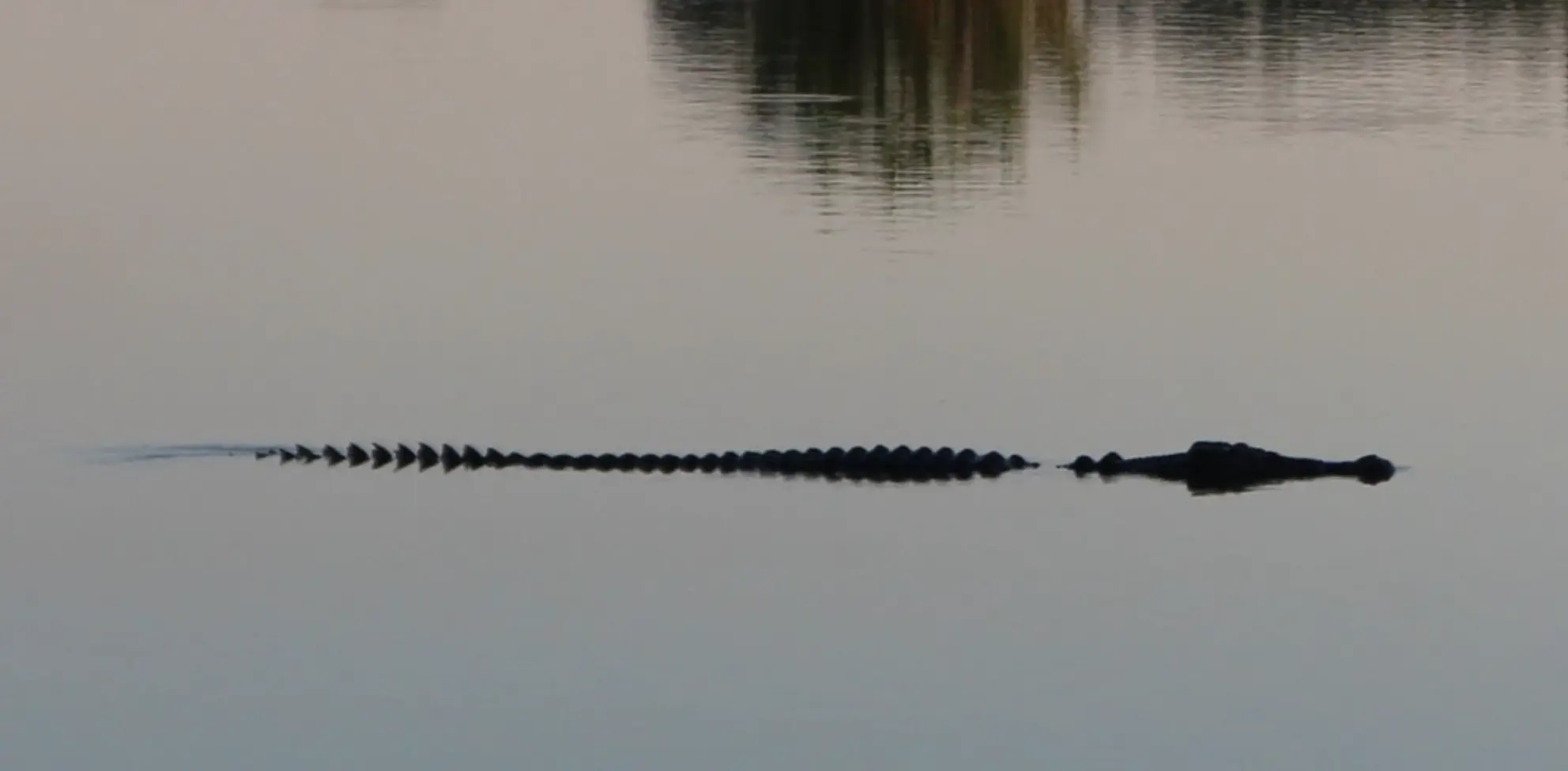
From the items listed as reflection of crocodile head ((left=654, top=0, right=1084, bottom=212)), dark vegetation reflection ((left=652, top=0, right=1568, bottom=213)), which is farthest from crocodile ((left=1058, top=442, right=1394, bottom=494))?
reflection of crocodile head ((left=654, top=0, right=1084, bottom=212))

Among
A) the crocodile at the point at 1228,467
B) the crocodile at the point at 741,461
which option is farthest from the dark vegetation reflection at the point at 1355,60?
the crocodile at the point at 741,461

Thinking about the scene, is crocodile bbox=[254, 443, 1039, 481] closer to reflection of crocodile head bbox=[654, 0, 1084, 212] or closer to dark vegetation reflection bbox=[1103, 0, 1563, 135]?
reflection of crocodile head bbox=[654, 0, 1084, 212]

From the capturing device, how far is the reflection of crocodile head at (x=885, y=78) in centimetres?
3347

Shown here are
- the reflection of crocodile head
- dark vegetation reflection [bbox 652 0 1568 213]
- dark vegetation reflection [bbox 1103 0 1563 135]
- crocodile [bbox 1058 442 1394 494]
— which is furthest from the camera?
dark vegetation reflection [bbox 1103 0 1563 135]

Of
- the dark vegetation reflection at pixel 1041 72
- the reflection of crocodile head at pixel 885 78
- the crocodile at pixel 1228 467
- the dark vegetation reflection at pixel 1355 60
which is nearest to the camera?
the crocodile at pixel 1228 467

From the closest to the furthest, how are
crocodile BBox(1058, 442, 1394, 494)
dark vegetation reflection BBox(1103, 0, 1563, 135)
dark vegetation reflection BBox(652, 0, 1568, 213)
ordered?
crocodile BBox(1058, 442, 1394, 494) < dark vegetation reflection BBox(652, 0, 1568, 213) < dark vegetation reflection BBox(1103, 0, 1563, 135)

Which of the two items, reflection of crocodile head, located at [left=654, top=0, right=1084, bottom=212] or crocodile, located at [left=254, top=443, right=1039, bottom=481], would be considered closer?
crocodile, located at [left=254, top=443, right=1039, bottom=481]

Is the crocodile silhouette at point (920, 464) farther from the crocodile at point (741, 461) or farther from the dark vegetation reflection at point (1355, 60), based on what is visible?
the dark vegetation reflection at point (1355, 60)

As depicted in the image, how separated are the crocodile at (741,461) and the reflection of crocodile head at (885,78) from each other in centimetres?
1233

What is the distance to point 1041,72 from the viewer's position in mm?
43906

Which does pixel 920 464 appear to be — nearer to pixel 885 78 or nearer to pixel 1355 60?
pixel 885 78

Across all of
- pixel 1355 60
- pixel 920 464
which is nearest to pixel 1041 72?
pixel 1355 60

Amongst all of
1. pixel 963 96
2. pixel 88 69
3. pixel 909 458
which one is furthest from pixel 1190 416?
pixel 88 69

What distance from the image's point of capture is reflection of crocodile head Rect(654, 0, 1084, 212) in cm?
3347
